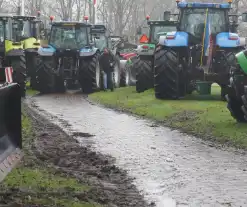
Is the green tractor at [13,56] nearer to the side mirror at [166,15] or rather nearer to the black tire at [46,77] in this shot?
the black tire at [46,77]

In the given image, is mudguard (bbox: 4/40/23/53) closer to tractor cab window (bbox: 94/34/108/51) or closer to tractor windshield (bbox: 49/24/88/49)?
tractor windshield (bbox: 49/24/88/49)

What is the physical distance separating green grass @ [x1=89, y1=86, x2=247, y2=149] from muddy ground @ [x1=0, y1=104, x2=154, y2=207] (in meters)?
2.30

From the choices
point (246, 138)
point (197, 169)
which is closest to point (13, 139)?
point (197, 169)

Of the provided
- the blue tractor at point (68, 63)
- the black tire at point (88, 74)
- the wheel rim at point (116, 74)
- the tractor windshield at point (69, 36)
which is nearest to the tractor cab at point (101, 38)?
the wheel rim at point (116, 74)

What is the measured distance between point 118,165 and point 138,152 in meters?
1.13

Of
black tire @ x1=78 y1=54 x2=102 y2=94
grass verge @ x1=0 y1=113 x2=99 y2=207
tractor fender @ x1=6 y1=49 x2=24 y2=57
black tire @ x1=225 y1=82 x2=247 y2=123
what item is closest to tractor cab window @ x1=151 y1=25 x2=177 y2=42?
black tire @ x1=78 y1=54 x2=102 y2=94

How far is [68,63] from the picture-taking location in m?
Answer: 23.7

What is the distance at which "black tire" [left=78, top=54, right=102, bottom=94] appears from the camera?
912 inches

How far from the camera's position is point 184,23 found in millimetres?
18828

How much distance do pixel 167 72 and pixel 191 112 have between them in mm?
2992

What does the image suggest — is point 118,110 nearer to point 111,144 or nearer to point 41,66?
point 111,144

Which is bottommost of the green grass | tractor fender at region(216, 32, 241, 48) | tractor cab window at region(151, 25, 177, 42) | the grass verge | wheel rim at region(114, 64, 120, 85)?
wheel rim at region(114, 64, 120, 85)

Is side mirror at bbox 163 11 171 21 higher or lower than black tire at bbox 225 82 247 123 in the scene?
higher

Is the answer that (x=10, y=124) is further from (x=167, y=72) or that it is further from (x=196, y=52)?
(x=196, y=52)
